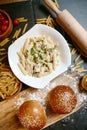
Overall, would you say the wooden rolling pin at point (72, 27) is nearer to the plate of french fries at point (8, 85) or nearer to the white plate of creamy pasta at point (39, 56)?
the white plate of creamy pasta at point (39, 56)

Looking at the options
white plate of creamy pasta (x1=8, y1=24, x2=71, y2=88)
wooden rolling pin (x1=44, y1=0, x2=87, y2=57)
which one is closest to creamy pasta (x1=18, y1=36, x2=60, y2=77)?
white plate of creamy pasta (x1=8, y1=24, x2=71, y2=88)

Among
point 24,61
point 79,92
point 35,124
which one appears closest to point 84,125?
point 79,92

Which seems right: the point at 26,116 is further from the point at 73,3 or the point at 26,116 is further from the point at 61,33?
the point at 73,3

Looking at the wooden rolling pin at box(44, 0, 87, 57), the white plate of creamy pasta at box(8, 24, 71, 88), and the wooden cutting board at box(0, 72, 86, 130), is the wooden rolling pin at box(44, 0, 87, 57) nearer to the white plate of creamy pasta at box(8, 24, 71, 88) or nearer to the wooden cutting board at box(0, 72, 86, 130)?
the white plate of creamy pasta at box(8, 24, 71, 88)

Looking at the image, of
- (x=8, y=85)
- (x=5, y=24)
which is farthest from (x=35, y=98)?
(x=5, y=24)

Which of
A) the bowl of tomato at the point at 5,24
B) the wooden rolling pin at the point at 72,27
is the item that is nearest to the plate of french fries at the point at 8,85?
the bowl of tomato at the point at 5,24
